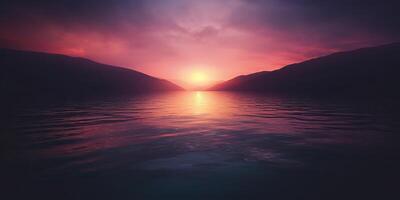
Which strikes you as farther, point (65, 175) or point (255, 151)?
point (255, 151)

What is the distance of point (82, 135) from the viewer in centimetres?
1372

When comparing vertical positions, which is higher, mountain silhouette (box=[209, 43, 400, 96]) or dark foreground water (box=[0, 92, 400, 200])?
mountain silhouette (box=[209, 43, 400, 96])

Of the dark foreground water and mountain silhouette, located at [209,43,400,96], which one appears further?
mountain silhouette, located at [209,43,400,96]

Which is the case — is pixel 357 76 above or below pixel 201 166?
above

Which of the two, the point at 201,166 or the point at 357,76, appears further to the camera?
the point at 357,76

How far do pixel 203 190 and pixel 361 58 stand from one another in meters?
228

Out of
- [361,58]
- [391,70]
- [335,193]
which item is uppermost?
[361,58]

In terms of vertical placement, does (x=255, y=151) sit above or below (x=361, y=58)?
below

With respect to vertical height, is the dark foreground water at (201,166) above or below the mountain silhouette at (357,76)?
below

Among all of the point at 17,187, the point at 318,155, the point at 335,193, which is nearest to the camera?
the point at 335,193

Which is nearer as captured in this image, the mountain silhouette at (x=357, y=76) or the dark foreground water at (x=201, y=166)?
the dark foreground water at (x=201, y=166)

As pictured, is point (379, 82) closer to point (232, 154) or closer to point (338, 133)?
point (338, 133)

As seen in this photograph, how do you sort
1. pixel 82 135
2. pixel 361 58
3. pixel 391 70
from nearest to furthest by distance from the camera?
pixel 82 135 < pixel 391 70 < pixel 361 58

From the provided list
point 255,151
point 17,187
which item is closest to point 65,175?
point 17,187
